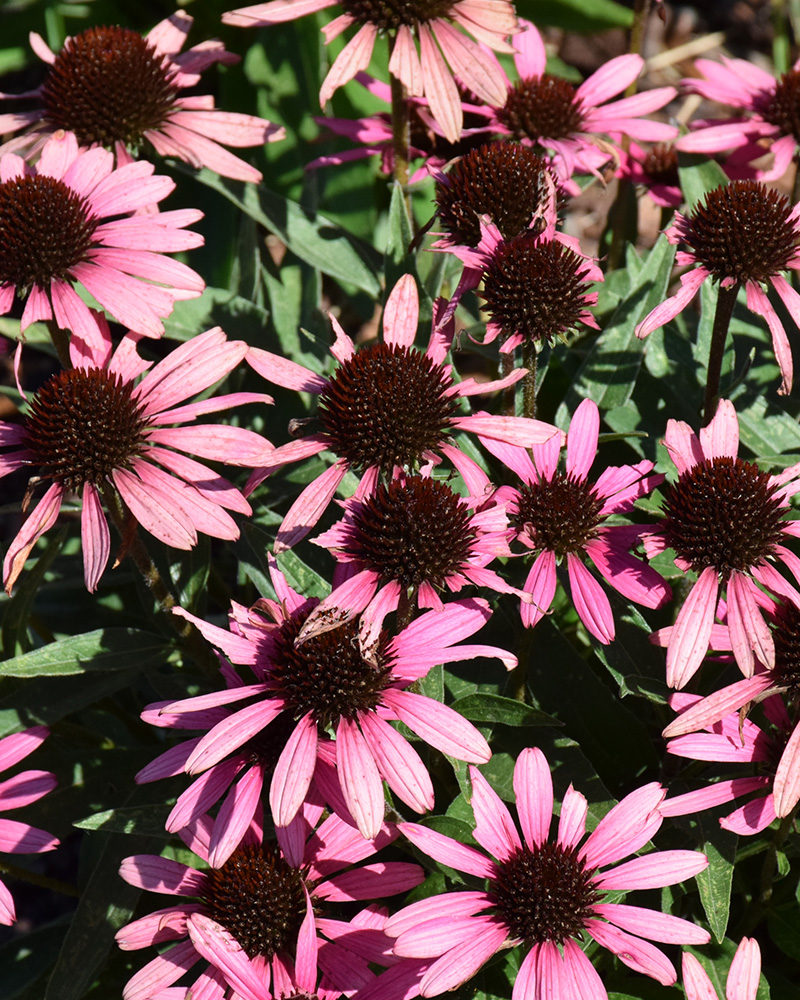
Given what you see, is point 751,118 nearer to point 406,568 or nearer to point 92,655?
point 406,568

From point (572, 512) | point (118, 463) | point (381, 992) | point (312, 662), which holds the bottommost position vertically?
point (381, 992)

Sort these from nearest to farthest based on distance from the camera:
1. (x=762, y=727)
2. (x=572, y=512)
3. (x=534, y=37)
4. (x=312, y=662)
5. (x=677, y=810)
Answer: (x=312, y=662) < (x=677, y=810) < (x=572, y=512) < (x=762, y=727) < (x=534, y=37)

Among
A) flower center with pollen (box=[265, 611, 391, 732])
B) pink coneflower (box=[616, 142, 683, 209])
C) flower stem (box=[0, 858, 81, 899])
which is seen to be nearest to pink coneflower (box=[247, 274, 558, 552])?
flower center with pollen (box=[265, 611, 391, 732])

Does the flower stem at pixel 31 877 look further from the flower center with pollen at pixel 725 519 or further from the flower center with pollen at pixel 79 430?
the flower center with pollen at pixel 725 519

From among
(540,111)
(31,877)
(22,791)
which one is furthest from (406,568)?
(540,111)

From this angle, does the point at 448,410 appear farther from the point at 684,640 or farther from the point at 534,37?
the point at 534,37

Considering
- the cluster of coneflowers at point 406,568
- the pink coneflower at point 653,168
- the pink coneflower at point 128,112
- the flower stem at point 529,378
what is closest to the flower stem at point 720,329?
the cluster of coneflowers at point 406,568

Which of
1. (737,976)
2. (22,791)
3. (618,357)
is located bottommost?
(737,976)

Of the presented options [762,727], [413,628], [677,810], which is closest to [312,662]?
[413,628]
